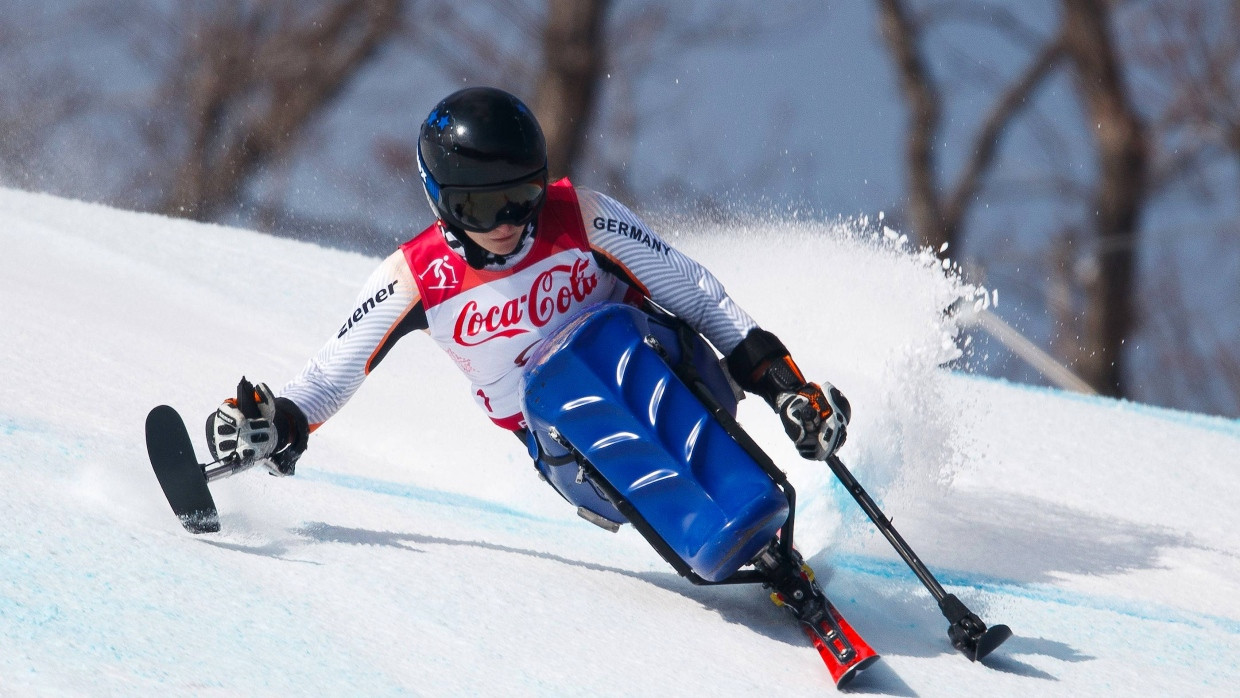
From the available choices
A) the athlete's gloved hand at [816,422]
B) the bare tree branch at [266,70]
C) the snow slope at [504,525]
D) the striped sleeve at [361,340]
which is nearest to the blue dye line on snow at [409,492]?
the snow slope at [504,525]

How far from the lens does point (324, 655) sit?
2.20 meters

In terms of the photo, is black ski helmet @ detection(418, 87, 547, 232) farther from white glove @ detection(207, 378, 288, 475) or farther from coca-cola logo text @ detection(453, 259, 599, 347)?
white glove @ detection(207, 378, 288, 475)

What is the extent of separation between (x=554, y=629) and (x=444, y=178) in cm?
103

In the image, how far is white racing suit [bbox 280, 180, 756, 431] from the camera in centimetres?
300

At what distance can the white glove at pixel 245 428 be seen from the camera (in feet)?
9.61

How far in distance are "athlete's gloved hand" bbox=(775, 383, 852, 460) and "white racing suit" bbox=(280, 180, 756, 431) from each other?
0.95 feet

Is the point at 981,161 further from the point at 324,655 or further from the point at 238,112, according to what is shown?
the point at 324,655

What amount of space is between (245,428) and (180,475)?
0.60 ft

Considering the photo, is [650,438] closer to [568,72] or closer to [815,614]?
[815,614]

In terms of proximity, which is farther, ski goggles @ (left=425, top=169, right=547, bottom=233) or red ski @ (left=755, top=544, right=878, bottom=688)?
ski goggles @ (left=425, top=169, right=547, bottom=233)

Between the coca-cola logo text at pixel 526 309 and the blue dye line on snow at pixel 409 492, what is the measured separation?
87 centimetres

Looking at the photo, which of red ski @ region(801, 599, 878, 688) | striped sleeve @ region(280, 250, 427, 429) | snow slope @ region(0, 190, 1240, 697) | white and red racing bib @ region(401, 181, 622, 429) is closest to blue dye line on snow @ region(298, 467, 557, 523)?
snow slope @ region(0, 190, 1240, 697)

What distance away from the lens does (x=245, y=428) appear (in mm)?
2922

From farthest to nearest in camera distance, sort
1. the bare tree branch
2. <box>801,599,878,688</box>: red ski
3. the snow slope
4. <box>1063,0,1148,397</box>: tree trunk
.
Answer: the bare tree branch → <box>1063,0,1148,397</box>: tree trunk → <box>801,599,878,688</box>: red ski → the snow slope
